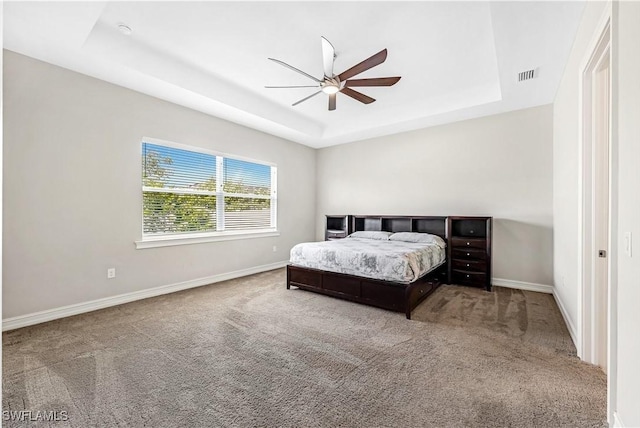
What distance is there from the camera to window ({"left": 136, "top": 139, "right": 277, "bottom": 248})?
427 centimetres

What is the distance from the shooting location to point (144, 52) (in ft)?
11.6

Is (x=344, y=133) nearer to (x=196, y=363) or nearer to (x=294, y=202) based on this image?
(x=294, y=202)

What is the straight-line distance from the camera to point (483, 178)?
4914 millimetres

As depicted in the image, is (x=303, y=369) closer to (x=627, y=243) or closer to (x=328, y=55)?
(x=627, y=243)

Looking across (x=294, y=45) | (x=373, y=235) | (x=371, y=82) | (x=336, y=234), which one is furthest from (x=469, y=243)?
(x=294, y=45)

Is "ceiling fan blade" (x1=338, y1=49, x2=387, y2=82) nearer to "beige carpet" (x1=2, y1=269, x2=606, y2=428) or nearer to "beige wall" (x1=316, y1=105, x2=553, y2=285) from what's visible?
"beige carpet" (x1=2, y1=269, x2=606, y2=428)

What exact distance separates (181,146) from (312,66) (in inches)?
86.5

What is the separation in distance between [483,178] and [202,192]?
4394 millimetres

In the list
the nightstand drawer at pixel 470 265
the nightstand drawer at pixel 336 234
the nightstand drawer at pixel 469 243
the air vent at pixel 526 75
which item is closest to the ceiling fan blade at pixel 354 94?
the air vent at pixel 526 75

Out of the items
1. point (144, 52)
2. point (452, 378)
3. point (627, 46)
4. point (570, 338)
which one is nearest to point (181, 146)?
point (144, 52)

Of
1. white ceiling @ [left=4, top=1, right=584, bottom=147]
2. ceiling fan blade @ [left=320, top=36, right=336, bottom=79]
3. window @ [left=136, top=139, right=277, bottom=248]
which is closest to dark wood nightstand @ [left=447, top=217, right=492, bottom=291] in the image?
white ceiling @ [left=4, top=1, right=584, bottom=147]

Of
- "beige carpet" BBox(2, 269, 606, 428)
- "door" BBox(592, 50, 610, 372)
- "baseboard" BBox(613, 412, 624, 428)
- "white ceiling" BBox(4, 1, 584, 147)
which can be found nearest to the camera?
"baseboard" BBox(613, 412, 624, 428)

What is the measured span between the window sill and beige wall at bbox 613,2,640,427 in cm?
460

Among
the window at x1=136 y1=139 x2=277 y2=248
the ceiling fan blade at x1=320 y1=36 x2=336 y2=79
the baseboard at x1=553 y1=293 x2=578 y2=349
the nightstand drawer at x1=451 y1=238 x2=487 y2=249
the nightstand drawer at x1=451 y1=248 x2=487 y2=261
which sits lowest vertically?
the baseboard at x1=553 y1=293 x2=578 y2=349
